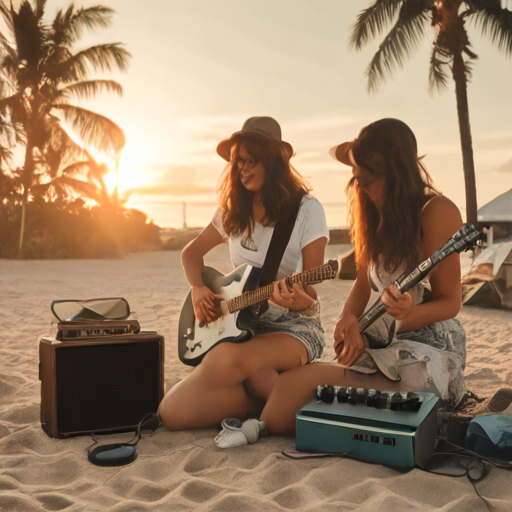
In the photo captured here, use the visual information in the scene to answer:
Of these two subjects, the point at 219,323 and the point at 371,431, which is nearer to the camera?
the point at 371,431

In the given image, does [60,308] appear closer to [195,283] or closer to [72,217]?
[195,283]

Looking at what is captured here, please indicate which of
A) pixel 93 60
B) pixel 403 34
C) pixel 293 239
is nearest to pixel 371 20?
pixel 403 34

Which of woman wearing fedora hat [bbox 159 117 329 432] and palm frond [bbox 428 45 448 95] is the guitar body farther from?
palm frond [bbox 428 45 448 95]

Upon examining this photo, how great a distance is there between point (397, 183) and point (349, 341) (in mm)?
783

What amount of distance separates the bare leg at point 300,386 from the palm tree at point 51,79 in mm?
17482

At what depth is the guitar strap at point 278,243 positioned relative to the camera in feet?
9.98

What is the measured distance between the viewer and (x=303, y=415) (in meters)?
2.40

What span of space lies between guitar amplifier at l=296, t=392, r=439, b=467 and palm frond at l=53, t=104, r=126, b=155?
59.5 ft

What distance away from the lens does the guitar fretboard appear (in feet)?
8.35

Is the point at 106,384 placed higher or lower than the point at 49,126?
lower

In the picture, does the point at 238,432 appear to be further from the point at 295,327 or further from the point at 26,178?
the point at 26,178

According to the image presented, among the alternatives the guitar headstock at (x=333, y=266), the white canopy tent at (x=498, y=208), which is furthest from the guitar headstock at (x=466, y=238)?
the white canopy tent at (x=498, y=208)

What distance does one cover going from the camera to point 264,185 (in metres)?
3.18

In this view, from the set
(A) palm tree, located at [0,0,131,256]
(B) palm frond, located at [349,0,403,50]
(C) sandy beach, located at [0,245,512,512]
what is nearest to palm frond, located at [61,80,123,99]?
(A) palm tree, located at [0,0,131,256]
